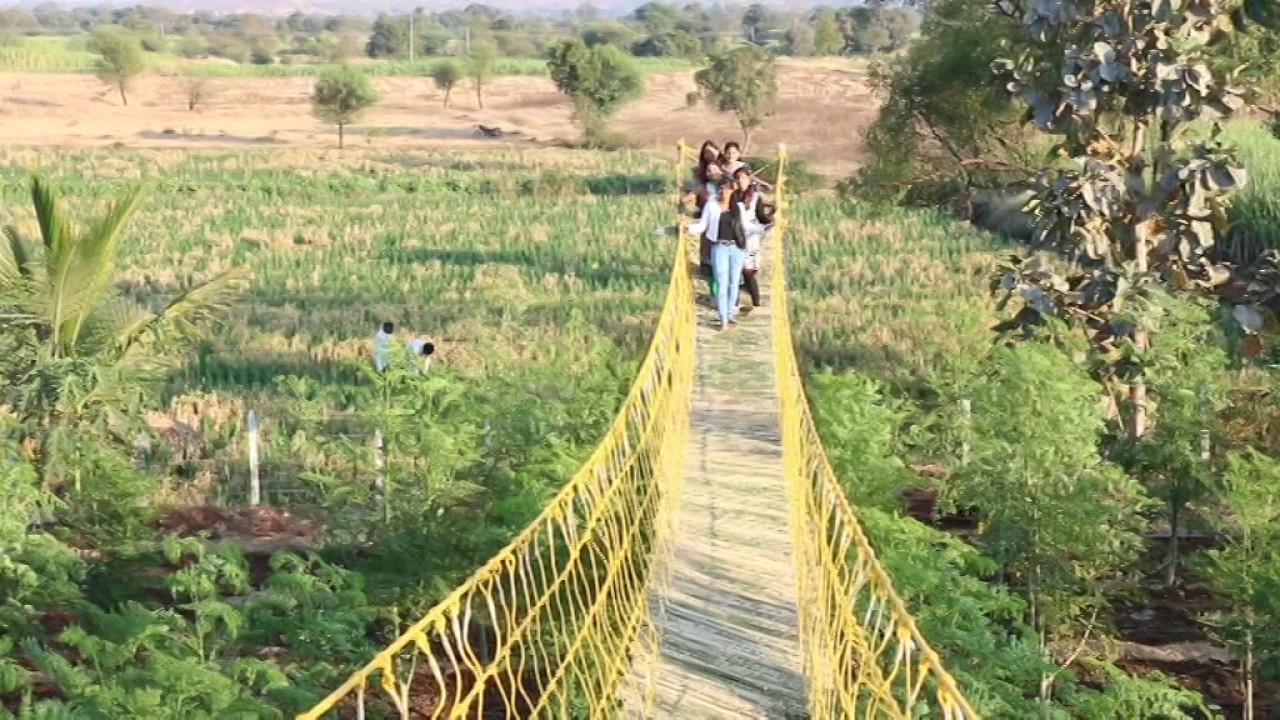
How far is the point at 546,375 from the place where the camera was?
10570 millimetres

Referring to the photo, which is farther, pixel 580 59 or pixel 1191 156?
pixel 580 59

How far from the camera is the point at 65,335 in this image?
35.8ft

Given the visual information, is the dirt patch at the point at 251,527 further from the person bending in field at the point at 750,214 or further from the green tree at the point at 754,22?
the green tree at the point at 754,22

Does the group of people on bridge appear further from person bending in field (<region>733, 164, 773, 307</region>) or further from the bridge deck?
the bridge deck

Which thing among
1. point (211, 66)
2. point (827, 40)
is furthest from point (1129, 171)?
point (827, 40)

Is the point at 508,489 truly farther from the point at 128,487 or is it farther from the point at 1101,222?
the point at 1101,222

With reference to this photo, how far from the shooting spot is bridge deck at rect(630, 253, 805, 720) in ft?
21.1

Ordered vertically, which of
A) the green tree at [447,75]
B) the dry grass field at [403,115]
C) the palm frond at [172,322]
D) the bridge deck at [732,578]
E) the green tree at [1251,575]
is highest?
the palm frond at [172,322]

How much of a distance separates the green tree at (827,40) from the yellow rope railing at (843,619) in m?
94.7

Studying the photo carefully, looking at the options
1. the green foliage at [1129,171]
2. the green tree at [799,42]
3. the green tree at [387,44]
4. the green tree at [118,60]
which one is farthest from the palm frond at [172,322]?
the green tree at [387,44]

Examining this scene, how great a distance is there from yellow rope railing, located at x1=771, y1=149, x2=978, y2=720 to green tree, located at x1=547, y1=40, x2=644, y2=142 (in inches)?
1898

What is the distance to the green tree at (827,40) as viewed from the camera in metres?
102

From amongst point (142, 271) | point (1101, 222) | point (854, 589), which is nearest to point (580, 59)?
point (142, 271)

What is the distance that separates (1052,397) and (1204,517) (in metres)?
2.27
